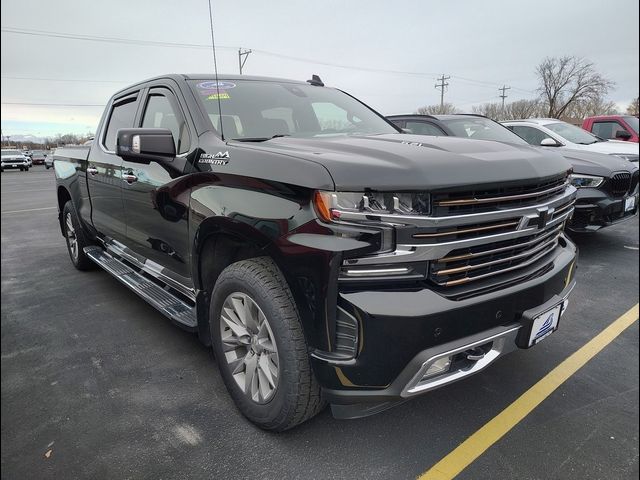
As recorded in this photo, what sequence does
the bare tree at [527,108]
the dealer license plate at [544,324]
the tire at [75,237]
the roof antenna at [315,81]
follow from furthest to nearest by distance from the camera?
the bare tree at [527,108] < the tire at [75,237] < the roof antenna at [315,81] < the dealer license plate at [544,324]

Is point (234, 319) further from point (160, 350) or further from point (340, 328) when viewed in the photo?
point (160, 350)

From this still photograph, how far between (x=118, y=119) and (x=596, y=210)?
536 centimetres

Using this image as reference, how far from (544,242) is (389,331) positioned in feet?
3.98

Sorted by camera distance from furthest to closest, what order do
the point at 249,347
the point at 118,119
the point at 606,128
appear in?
the point at 606,128 < the point at 118,119 < the point at 249,347

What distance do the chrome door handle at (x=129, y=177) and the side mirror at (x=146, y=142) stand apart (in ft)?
1.84

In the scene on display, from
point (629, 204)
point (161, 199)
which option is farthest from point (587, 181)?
point (161, 199)

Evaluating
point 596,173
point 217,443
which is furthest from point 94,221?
point 596,173

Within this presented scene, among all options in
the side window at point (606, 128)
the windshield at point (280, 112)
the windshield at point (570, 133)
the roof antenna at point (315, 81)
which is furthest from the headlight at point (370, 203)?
the side window at point (606, 128)

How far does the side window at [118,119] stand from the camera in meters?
3.78

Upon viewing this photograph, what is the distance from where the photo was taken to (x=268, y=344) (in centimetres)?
218

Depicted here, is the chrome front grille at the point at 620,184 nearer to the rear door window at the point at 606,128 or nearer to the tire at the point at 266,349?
the tire at the point at 266,349

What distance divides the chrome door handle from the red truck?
11238 millimetres

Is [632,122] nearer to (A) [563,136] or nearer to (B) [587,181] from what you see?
(A) [563,136]

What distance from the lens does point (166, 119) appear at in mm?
3127
